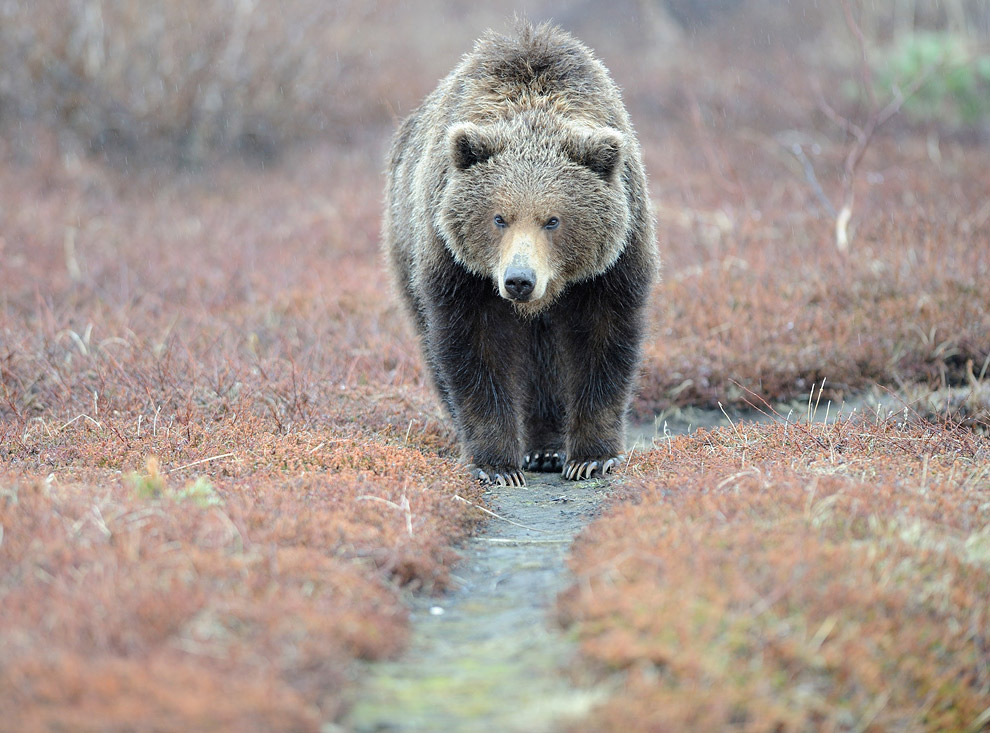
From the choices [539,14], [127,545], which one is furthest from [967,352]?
[539,14]

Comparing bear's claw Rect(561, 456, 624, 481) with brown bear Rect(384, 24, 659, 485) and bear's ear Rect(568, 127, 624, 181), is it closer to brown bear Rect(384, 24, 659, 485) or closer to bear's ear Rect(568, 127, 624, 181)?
brown bear Rect(384, 24, 659, 485)

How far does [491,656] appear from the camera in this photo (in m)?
3.60

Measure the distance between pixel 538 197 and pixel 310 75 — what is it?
12.1 metres

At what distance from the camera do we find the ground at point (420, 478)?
3.28 meters

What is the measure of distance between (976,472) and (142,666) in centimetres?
389

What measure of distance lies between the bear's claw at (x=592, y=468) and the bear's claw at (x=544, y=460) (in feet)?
1.71

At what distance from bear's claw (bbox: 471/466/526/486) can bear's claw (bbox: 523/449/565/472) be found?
0.60 m

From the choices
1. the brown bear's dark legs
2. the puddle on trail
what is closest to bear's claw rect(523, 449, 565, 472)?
the brown bear's dark legs

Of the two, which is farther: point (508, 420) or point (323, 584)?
point (508, 420)

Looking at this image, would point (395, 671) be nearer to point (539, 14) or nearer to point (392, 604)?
point (392, 604)

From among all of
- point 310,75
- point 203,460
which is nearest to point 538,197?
point 203,460

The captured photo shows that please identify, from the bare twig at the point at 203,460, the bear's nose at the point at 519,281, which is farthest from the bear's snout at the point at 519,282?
the bare twig at the point at 203,460

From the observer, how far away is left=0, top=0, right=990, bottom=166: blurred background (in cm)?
1462

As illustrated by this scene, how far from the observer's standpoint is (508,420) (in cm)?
618
